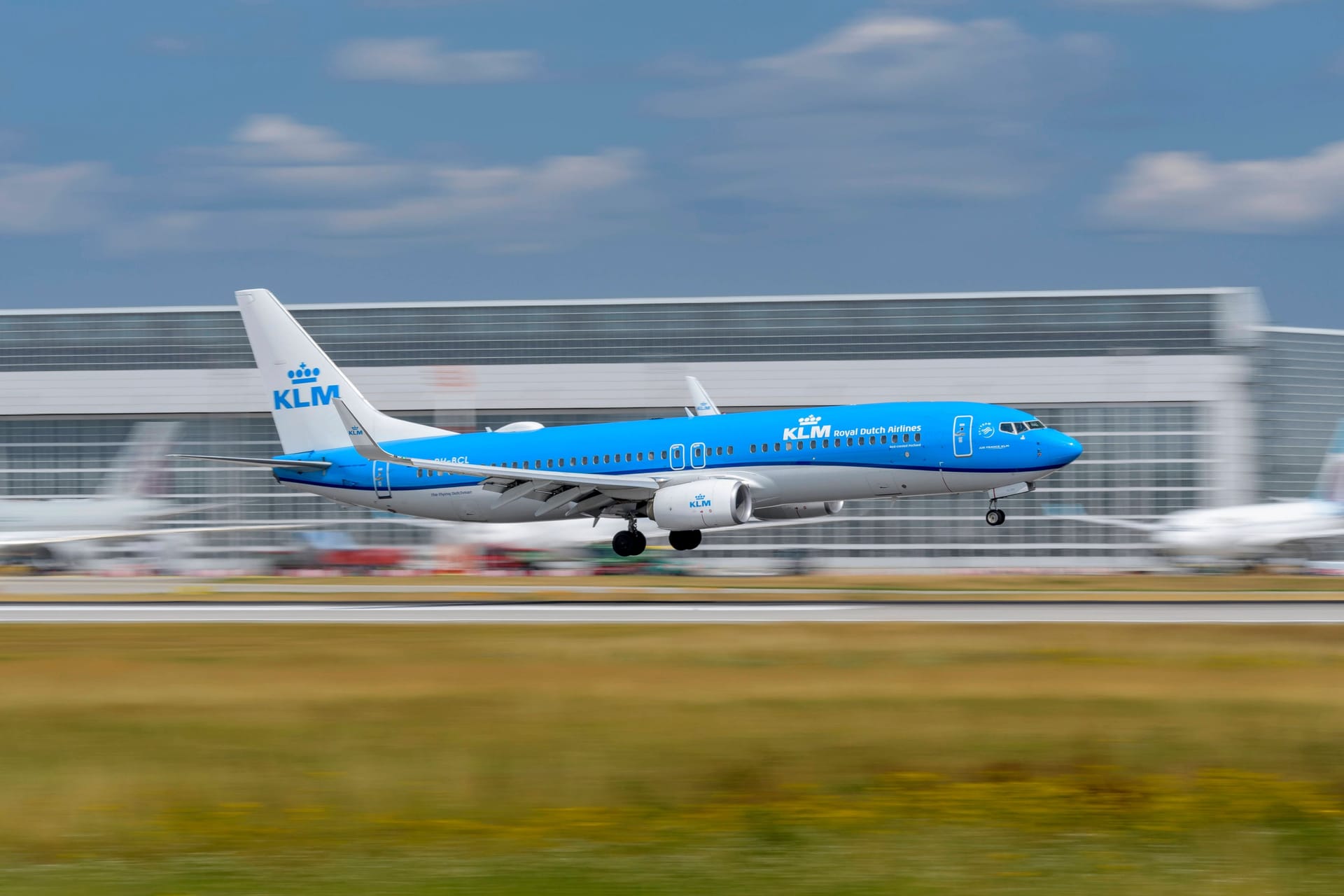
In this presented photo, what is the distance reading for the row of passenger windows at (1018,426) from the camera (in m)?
43.5

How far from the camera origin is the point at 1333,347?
90812 mm

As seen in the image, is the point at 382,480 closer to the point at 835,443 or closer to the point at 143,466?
the point at 835,443

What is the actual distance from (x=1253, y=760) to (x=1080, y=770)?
2021 millimetres

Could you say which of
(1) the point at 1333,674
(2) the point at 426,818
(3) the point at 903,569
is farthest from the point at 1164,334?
(2) the point at 426,818

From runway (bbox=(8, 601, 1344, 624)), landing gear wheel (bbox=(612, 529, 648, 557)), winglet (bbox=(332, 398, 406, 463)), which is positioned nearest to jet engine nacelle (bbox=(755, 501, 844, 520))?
landing gear wheel (bbox=(612, 529, 648, 557))

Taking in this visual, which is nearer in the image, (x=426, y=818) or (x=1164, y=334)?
(x=426, y=818)

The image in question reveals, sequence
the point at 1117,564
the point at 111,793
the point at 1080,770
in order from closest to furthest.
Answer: the point at 111,793 < the point at 1080,770 < the point at 1117,564

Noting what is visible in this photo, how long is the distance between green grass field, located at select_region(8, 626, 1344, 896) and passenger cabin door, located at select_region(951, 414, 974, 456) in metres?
17.0

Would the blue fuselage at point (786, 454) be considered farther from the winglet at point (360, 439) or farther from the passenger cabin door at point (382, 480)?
the winglet at point (360, 439)

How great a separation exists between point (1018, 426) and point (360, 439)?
71.6 feet

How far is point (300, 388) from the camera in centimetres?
5412

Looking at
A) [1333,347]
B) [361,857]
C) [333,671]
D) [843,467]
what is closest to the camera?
[361,857]

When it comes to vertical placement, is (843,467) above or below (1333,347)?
below

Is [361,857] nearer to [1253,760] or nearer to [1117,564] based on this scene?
[1253,760]
